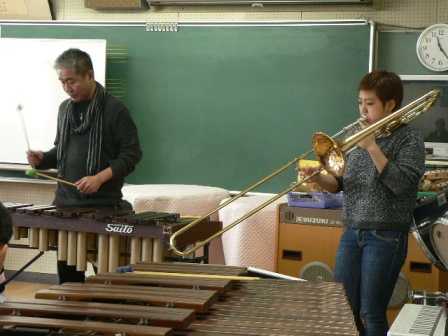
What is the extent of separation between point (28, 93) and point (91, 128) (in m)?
2.53

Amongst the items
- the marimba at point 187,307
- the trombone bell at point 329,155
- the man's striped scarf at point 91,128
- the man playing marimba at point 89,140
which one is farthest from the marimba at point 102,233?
the marimba at point 187,307

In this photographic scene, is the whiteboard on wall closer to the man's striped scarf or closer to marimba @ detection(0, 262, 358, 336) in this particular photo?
the man's striped scarf

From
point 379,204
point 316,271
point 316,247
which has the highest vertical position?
point 379,204

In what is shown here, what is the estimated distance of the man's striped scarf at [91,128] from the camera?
14.4ft

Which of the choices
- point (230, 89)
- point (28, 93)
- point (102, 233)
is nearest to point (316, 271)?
point (102, 233)

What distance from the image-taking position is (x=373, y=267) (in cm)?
342

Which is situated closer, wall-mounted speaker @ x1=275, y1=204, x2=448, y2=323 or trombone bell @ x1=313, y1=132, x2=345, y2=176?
trombone bell @ x1=313, y1=132, x2=345, y2=176

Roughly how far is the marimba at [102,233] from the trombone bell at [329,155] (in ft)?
2.77

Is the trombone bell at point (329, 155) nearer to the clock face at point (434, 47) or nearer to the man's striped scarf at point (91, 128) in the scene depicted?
the man's striped scarf at point (91, 128)

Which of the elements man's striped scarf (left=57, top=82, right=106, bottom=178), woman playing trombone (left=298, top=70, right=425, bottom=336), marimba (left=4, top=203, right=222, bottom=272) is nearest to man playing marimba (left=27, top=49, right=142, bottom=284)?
man's striped scarf (left=57, top=82, right=106, bottom=178)

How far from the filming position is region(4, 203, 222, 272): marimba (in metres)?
3.95

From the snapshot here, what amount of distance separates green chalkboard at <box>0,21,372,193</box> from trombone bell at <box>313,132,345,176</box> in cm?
254

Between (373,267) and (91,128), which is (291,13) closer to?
(91,128)

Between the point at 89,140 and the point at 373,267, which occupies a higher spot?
the point at 89,140
